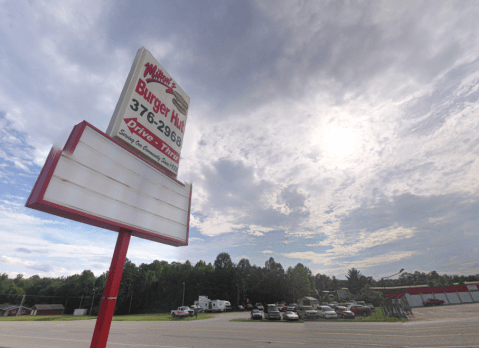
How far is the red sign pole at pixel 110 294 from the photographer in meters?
4.97

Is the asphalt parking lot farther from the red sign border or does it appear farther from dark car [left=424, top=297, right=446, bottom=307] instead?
the red sign border

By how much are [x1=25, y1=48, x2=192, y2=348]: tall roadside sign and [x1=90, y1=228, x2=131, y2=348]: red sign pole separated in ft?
0.07

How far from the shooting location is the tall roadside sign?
15.3 ft

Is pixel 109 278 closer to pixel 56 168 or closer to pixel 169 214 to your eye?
pixel 169 214

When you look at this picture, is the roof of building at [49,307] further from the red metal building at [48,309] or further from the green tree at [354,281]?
the green tree at [354,281]

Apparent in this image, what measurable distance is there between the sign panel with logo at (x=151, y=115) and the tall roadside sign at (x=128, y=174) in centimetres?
3

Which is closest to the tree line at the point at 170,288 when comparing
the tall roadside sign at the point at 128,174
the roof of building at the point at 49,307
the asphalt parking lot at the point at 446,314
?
the roof of building at the point at 49,307

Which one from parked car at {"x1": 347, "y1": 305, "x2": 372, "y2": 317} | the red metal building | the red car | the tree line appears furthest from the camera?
the red metal building

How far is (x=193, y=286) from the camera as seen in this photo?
62.5m

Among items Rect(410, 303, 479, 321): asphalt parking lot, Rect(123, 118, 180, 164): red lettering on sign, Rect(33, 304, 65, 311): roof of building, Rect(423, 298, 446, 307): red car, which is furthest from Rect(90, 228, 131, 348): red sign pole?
Rect(33, 304, 65, 311): roof of building

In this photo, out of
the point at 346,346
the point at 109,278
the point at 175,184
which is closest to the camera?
the point at 109,278

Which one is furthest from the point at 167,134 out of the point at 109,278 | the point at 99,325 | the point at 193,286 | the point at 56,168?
the point at 193,286

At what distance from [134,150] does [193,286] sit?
66198 mm

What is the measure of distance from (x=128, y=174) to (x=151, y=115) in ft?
8.38
